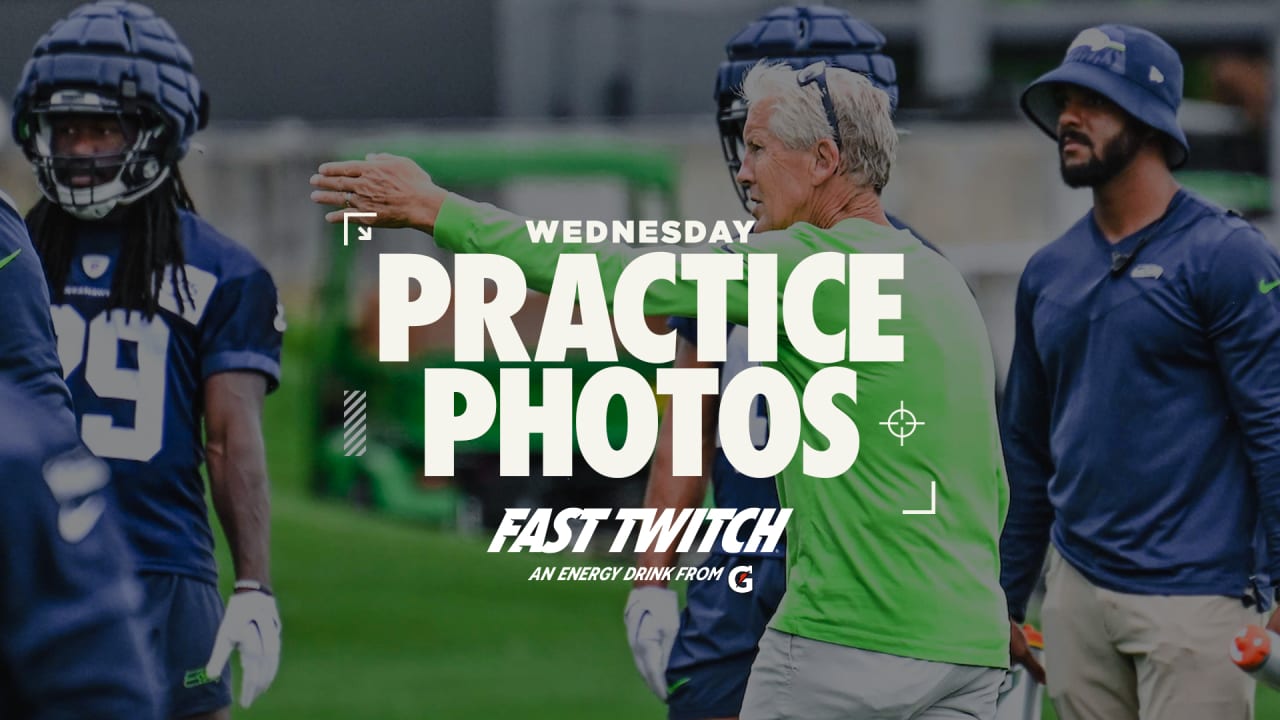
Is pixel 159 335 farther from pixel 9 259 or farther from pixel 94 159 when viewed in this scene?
pixel 9 259

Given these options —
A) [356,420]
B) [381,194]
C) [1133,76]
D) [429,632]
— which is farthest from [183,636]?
[429,632]

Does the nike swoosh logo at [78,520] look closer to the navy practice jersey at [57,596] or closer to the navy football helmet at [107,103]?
the navy practice jersey at [57,596]

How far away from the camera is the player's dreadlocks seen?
4.72 m

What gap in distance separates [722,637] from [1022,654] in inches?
29.1

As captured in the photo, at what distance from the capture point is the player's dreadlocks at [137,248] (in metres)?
4.72

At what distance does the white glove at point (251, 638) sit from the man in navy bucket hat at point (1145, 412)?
1.75m

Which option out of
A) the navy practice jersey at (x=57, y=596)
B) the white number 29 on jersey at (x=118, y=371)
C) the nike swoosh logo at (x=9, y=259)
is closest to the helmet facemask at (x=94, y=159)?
the white number 29 on jersey at (x=118, y=371)

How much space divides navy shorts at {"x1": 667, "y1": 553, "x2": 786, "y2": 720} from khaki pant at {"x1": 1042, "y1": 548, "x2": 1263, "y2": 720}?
32.1 inches

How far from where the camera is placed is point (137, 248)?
15.7 feet

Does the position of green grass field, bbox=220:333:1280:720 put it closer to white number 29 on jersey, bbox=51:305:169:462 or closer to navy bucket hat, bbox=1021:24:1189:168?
navy bucket hat, bbox=1021:24:1189:168

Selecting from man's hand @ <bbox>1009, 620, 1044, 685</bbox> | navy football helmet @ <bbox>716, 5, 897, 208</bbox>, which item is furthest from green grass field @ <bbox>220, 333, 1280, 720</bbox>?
navy football helmet @ <bbox>716, 5, 897, 208</bbox>

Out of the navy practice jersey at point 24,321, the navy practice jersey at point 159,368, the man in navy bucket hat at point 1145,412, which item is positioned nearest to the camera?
the navy practice jersey at point 24,321

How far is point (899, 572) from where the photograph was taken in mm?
3713

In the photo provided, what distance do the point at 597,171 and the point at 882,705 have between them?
39.7 ft
